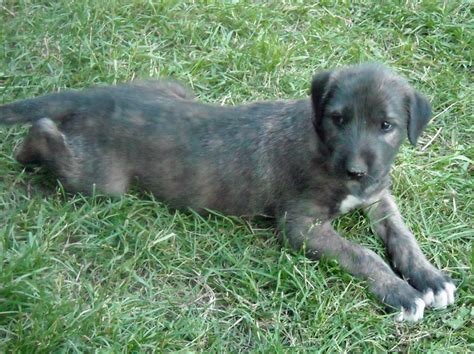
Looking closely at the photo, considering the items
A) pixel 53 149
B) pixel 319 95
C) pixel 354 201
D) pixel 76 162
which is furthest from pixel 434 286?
pixel 53 149

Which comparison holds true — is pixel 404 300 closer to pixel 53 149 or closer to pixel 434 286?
pixel 434 286

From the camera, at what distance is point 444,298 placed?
16.7ft

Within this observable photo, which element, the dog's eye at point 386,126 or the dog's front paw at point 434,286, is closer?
the dog's front paw at point 434,286

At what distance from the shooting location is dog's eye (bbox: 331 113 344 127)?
523 centimetres

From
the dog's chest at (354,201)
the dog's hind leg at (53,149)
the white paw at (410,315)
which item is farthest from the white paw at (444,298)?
the dog's hind leg at (53,149)

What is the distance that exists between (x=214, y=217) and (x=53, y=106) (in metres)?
1.38

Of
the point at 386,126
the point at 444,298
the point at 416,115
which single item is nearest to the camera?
the point at 444,298

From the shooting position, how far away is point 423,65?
23.9ft

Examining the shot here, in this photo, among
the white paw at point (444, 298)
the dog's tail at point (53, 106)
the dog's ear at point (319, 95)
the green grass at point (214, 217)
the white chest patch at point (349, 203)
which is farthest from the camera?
the dog's tail at point (53, 106)

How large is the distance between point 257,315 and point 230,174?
115 centimetres

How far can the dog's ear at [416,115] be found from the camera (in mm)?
5367

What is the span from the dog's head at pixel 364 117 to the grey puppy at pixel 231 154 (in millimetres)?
13

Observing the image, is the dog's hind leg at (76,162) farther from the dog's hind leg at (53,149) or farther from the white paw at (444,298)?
the white paw at (444,298)

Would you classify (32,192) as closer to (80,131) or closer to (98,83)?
(80,131)
